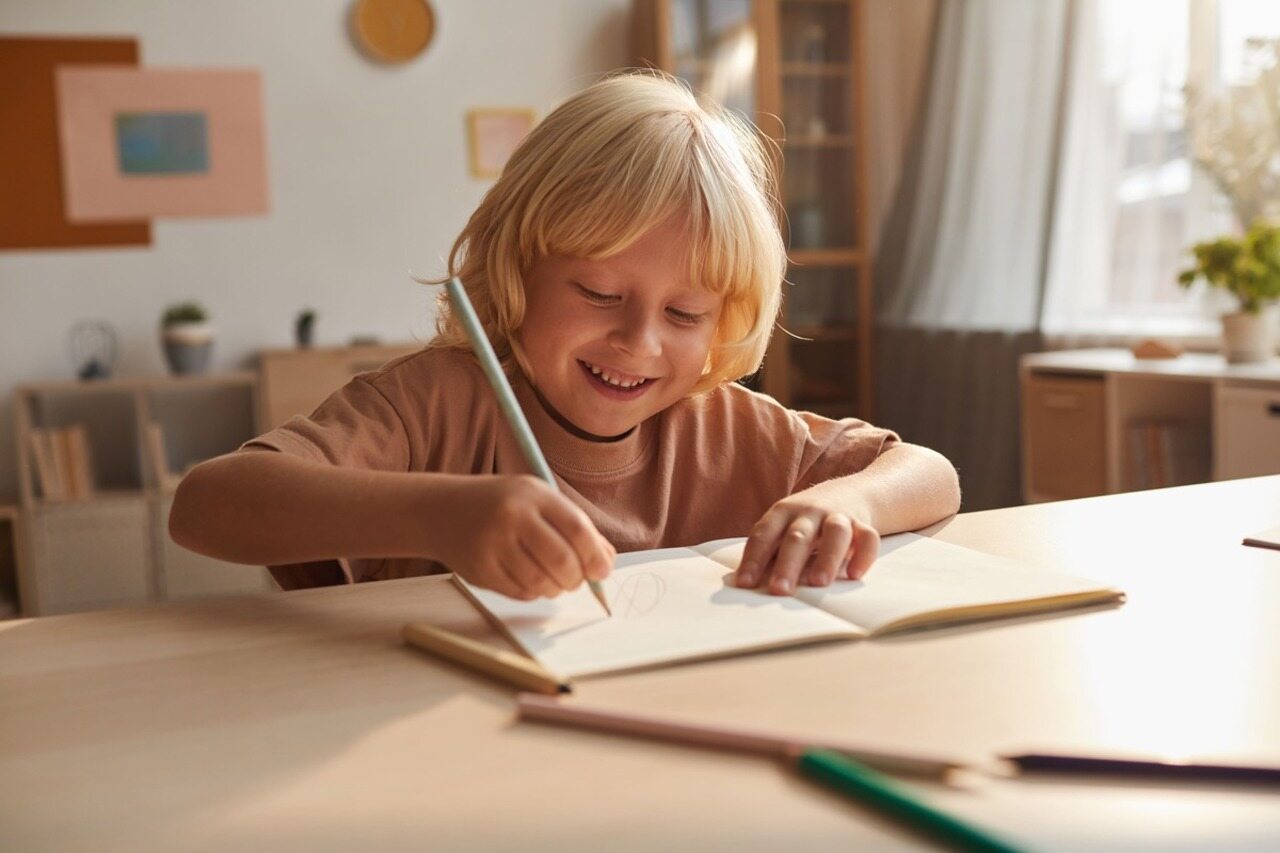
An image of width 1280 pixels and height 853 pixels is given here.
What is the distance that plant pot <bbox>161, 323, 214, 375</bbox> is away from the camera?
3.83 meters

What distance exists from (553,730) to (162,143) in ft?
12.8

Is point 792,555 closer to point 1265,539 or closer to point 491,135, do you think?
point 1265,539

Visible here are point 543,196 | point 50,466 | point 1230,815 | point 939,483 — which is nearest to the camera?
point 1230,815

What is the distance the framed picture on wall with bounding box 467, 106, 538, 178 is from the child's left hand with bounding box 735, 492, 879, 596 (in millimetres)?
3628

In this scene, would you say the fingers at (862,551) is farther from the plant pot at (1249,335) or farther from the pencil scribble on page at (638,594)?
the plant pot at (1249,335)

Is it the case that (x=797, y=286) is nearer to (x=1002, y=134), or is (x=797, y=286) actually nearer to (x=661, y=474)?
(x=1002, y=134)

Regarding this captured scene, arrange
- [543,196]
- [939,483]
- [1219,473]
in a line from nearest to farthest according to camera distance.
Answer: [939,483] < [543,196] < [1219,473]

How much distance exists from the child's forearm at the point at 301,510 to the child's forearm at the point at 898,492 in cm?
30

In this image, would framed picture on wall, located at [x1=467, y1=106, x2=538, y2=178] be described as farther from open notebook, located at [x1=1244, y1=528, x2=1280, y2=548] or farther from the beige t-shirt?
open notebook, located at [x1=1244, y1=528, x2=1280, y2=548]

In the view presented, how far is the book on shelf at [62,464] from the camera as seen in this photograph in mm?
3662

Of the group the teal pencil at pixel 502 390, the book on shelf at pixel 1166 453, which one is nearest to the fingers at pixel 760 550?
the teal pencil at pixel 502 390

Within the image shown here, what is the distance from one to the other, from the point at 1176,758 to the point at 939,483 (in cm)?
59

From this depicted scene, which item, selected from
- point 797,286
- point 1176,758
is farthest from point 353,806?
point 797,286

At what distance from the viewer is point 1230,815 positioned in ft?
1.45
